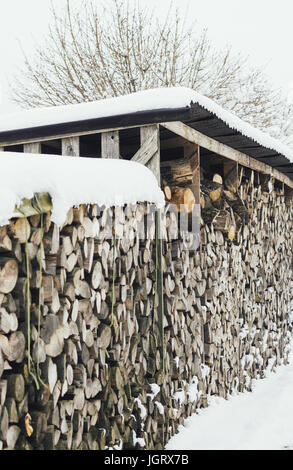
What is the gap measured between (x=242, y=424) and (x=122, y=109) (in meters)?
2.69

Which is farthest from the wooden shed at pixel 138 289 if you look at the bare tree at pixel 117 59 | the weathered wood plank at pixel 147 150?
the bare tree at pixel 117 59

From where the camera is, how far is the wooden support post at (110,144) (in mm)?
3639

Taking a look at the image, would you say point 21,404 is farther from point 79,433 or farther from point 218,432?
point 218,432

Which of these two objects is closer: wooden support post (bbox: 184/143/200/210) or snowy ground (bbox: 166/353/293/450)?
snowy ground (bbox: 166/353/293/450)

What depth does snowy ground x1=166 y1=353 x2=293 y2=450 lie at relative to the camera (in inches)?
138

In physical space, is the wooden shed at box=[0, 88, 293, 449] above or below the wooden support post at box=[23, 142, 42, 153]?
below

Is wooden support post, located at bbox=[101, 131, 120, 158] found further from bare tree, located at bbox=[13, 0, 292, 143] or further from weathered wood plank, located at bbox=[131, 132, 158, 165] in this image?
bare tree, located at bbox=[13, 0, 292, 143]

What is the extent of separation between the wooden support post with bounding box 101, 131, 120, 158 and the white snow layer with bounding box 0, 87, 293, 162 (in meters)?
0.17

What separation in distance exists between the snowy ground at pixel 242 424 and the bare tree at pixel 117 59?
9255 millimetres

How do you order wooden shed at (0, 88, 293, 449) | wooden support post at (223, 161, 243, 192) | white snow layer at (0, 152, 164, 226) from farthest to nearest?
wooden support post at (223, 161, 243, 192), wooden shed at (0, 88, 293, 449), white snow layer at (0, 152, 164, 226)

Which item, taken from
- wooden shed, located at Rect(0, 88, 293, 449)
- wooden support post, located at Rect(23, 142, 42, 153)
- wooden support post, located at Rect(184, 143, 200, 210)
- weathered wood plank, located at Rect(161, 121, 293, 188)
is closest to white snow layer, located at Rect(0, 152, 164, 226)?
wooden shed, located at Rect(0, 88, 293, 449)

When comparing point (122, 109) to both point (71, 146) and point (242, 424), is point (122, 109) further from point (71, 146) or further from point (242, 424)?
point (242, 424)
